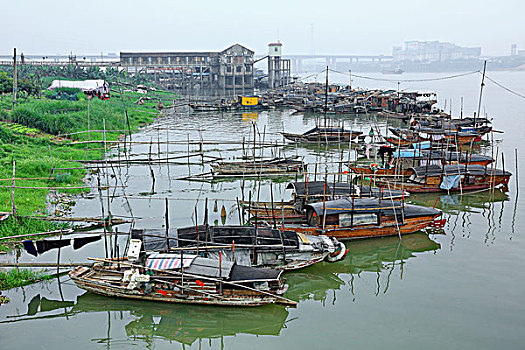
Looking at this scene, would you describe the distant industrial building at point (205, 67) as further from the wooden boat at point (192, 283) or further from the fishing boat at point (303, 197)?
the wooden boat at point (192, 283)

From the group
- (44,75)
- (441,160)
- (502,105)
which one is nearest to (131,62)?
(44,75)

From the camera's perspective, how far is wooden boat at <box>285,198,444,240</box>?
13750 millimetres

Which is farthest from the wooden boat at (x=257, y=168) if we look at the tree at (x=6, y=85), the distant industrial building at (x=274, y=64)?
the distant industrial building at (x=274, y=64)

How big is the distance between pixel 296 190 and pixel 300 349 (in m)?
6.69

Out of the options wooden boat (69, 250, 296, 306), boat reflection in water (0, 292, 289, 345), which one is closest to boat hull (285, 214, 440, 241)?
wooden boat (69, 250, 296, 306)

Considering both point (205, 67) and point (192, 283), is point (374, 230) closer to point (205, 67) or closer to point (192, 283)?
point (192, 283)

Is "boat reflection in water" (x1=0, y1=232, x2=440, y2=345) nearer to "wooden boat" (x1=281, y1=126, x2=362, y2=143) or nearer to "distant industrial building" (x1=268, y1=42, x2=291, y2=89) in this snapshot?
"wooden boat" (x1=281, y1=126, x2=362, y2=143)

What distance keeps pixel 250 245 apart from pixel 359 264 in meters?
3.57

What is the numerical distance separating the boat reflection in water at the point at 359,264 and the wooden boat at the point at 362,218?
0.99 feet

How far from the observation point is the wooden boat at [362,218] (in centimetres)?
1375

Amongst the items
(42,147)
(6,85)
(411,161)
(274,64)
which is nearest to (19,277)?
(42,147)

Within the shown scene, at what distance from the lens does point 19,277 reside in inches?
451

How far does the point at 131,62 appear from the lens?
237ft

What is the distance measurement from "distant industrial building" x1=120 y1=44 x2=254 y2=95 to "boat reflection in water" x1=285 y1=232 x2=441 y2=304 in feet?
183
